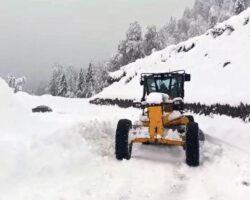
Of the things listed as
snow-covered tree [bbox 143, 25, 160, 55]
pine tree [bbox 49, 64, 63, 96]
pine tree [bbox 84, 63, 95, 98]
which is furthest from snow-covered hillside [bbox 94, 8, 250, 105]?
pine tree [bbox 49, 64, 63, 96]

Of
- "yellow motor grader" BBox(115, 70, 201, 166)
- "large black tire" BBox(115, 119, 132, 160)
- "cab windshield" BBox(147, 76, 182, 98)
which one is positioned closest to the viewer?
"yellow motor grader" BBox(115, 70, 201, 166)

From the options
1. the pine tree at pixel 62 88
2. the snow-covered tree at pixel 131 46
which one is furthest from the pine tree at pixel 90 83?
the snow-covered tree at pixel 131 46

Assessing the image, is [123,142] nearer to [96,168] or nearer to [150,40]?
[96,168]

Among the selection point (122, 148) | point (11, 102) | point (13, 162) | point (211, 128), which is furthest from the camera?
point (211, 128)

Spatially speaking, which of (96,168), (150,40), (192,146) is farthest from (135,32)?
(96,168)


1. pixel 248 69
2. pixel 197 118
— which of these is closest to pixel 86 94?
pixel 248 69

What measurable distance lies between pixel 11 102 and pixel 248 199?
767 cm

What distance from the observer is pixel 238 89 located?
86.2 ft

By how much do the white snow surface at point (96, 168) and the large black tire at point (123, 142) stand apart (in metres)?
0.24

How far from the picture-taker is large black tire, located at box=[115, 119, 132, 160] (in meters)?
11.8

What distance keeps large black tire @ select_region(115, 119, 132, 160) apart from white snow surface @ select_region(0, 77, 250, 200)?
236 millimetres

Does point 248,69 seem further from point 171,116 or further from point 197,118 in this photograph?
point 171,116

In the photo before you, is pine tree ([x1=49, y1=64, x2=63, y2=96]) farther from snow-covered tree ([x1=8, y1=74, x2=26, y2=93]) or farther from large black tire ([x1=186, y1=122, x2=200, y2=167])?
large black tire ([x1=186, y1=122, x2=200, y2=167])

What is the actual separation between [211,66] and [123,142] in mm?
25564
